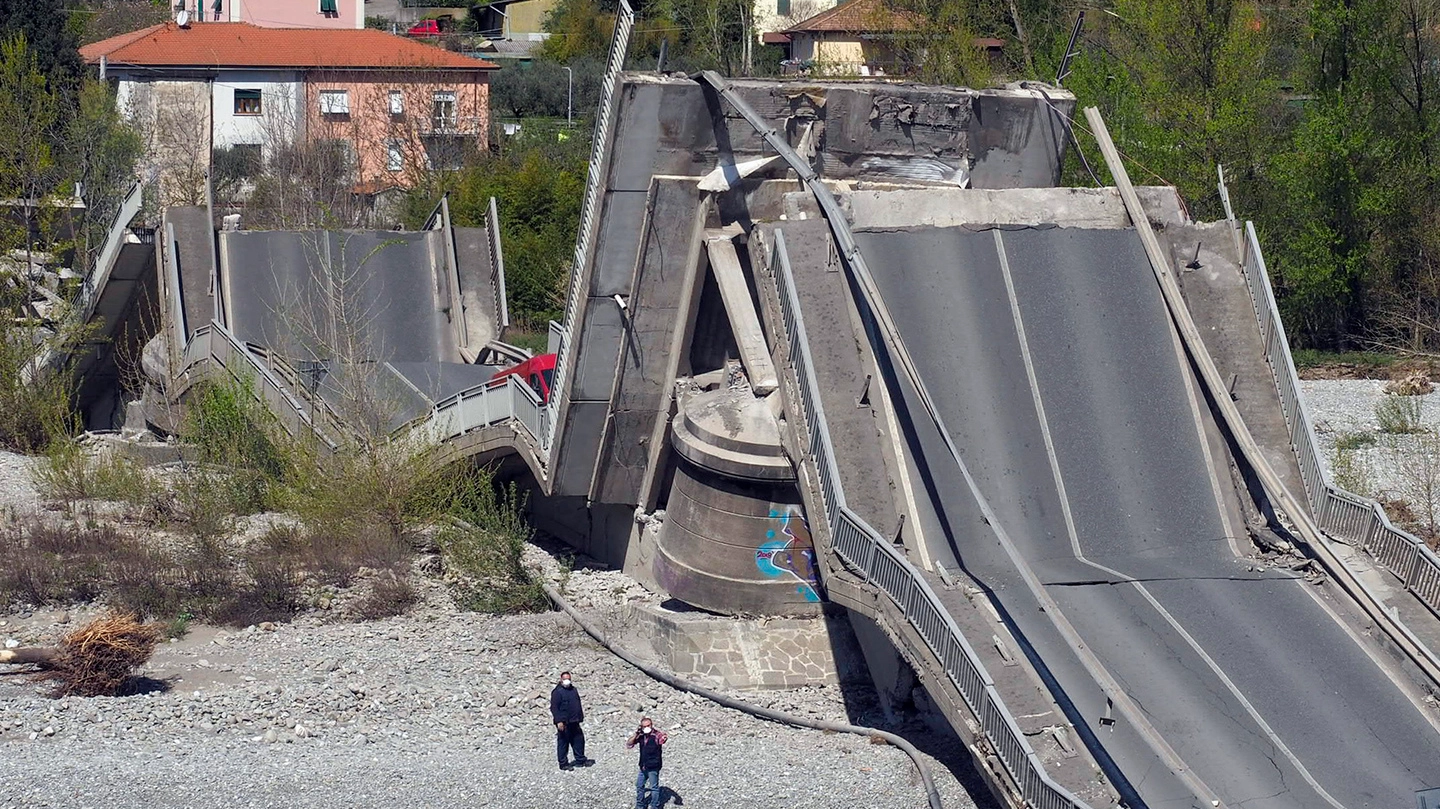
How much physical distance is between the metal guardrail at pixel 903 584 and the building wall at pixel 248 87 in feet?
137

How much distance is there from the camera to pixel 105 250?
29.3 metres

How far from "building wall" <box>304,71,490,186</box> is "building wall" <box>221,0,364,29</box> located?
12935mm

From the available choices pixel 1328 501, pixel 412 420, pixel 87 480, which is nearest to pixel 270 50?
pixel 87 480

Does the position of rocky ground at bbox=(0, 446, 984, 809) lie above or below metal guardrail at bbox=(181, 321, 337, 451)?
below

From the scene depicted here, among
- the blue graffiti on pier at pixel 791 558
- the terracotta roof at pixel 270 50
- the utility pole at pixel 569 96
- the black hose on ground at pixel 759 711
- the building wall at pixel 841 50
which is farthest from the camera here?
the utility pole at pixel 569 96

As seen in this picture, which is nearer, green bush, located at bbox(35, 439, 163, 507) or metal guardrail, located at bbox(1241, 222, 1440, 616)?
metal guardrail, located at bbox(1241, 222, 1440, 616)

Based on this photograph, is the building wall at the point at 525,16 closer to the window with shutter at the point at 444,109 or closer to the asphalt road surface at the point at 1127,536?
the window with shutter at the point at 444,109

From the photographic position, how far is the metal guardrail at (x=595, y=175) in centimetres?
1780

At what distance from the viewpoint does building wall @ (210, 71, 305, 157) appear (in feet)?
177

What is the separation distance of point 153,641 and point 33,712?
66.9 inches

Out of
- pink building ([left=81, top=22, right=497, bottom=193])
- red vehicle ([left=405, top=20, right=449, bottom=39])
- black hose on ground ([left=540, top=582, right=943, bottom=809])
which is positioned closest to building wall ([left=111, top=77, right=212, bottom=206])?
pink building ([left=81, top=22, right=497, bottom=193])

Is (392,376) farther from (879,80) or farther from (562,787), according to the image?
(562,787)

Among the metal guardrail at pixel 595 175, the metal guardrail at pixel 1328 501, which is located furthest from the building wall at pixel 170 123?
the metal guardrail at pixel 1328 501

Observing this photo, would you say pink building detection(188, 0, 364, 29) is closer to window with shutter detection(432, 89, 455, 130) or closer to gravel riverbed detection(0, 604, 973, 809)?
window with shutter detection(432, 89, 455, 130)
